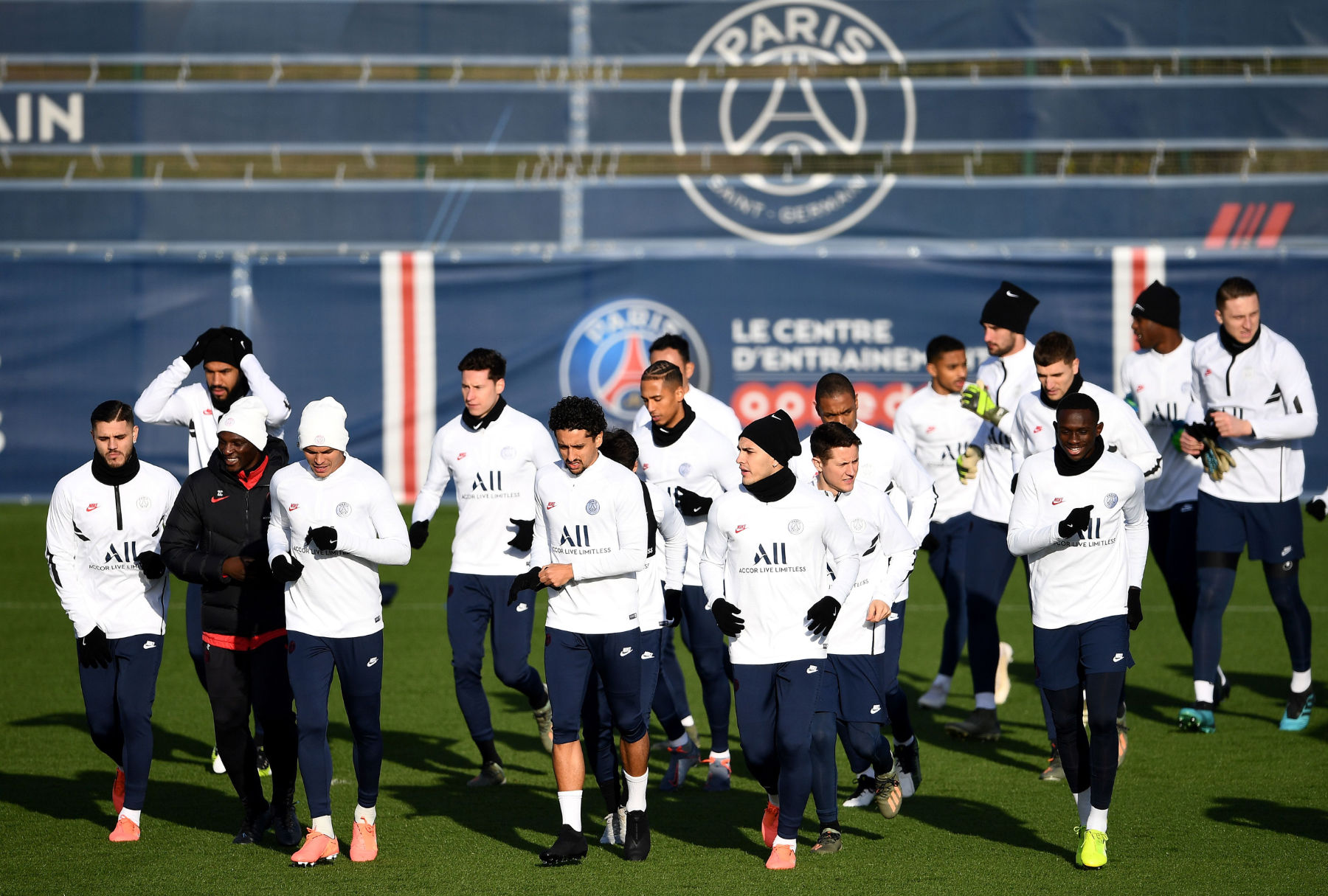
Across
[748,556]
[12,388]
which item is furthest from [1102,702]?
[12,388]

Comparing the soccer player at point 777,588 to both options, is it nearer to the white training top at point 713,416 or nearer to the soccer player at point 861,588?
the soccer player at point 861,588

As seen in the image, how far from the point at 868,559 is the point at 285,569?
8.91 ft

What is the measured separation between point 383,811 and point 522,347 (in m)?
10.3

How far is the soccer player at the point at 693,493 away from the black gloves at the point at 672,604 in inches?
12.6

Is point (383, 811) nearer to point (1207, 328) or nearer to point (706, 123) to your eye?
point (706, 123)

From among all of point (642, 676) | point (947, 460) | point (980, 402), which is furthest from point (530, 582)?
point (947, 460)

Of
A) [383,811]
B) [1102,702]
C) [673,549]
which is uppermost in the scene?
[673,549]

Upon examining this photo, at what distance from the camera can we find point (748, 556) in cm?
654

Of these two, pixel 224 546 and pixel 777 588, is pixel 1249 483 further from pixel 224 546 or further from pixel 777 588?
pixel 224 546

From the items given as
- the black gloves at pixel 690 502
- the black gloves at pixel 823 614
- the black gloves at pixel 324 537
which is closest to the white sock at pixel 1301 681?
the black gloves at pixel 690 502

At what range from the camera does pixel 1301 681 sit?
9.12 metres

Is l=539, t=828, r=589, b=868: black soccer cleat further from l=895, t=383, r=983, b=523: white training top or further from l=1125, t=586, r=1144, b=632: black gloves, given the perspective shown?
l=895, t=383, r=983, b=523: white training top

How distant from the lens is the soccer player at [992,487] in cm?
884

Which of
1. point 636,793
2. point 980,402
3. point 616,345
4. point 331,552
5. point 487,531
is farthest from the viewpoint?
point 616,345
